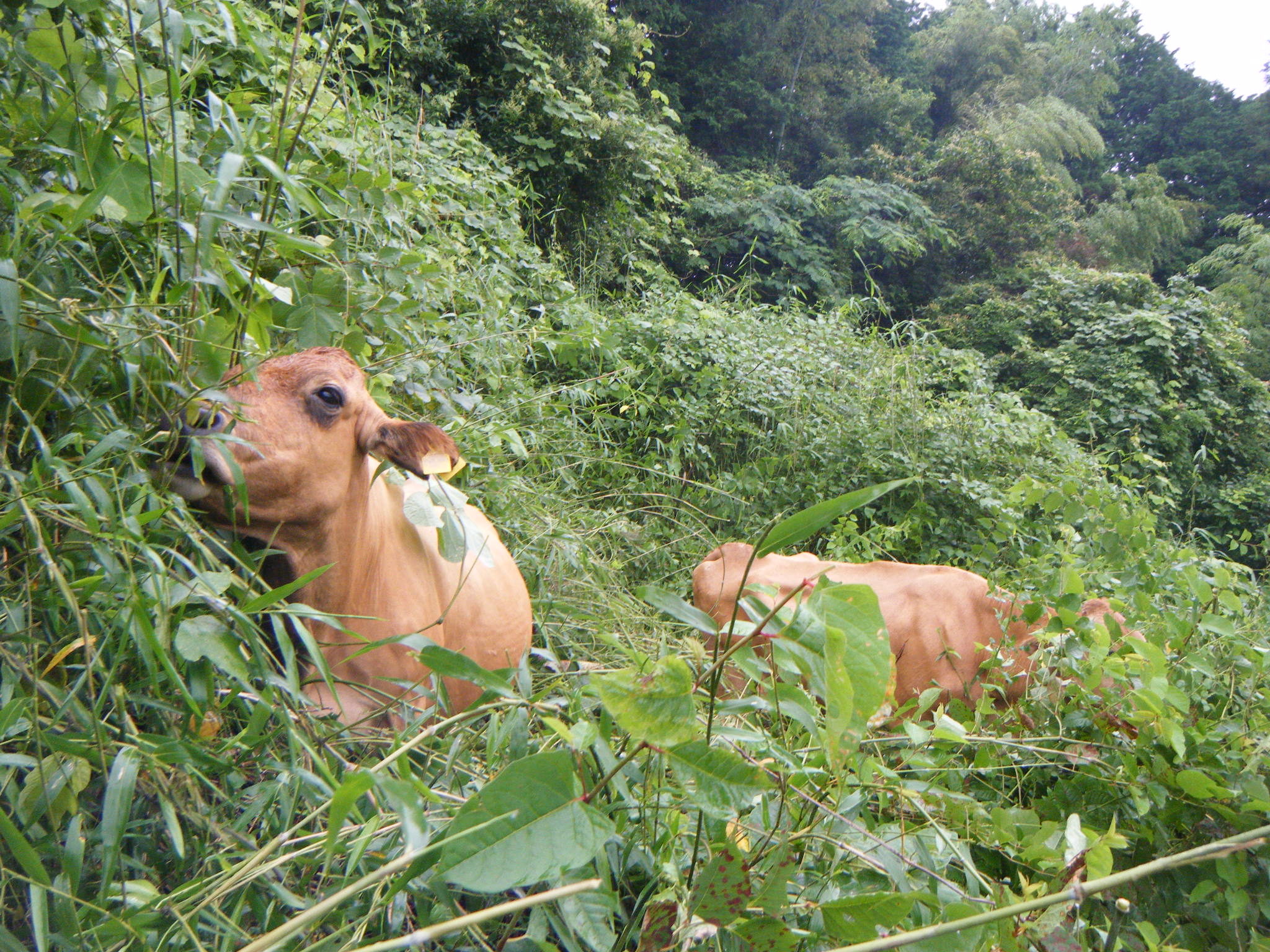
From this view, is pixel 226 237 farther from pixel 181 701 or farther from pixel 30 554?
pixel 181 701

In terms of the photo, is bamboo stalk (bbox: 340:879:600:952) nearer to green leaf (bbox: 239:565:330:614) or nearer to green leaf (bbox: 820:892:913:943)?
green leaf (bbox: 820:892:913:943)

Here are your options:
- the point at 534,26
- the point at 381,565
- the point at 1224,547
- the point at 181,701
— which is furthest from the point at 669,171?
the point at 181,701

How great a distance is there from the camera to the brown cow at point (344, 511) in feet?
4.66

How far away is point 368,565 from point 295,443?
0.38 metres

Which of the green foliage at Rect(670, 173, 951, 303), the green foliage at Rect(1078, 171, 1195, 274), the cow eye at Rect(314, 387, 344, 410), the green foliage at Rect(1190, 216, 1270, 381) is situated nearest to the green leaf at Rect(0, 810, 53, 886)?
the cow eye at Rect(314, 387, 344, 410)

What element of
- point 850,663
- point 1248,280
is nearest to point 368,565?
point 850,663

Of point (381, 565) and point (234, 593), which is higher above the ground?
point (234, 593)

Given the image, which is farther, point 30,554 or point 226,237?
point 226,237

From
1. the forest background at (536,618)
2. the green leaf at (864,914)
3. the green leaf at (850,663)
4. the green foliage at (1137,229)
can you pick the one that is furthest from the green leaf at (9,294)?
the green foliage at (1137,229)

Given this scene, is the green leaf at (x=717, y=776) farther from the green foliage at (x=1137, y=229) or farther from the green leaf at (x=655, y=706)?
the green foliage at (x=1137, y=229)

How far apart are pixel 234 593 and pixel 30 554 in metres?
0.31

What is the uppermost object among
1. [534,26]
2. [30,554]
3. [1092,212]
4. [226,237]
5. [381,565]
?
[1092,212]

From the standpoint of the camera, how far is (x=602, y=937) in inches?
27.7

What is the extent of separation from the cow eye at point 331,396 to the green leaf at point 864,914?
1238mm
